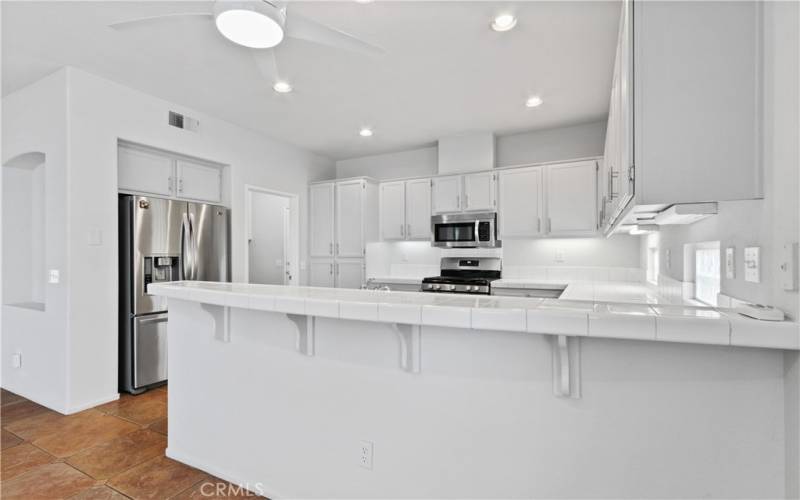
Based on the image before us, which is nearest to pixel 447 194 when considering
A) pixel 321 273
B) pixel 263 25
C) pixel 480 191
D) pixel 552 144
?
pixel 480 191

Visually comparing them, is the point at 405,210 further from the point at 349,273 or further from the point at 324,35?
the point at 324,35

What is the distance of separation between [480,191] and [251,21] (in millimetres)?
3189

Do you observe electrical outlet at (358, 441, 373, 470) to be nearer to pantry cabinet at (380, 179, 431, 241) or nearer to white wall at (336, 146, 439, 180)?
pantry cabinet at (380, 179, 431, 241)

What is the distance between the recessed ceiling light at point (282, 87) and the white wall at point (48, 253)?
158cm

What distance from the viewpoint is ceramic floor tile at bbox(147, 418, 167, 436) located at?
266cm

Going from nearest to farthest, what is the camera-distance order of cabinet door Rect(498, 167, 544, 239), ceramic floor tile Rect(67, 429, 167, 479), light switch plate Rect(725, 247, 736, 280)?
1. light switch plate Rect(725, 247, 736, 280)
2. ceramic floor tile Rect(67, 429, 167, 479)
3. cabinet door Rect(498, 167, 544, 239)

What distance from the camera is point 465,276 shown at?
187 inches

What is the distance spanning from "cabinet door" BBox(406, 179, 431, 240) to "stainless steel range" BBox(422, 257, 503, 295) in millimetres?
472

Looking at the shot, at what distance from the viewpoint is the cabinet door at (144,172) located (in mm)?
3434

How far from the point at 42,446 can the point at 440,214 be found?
13.1 feet

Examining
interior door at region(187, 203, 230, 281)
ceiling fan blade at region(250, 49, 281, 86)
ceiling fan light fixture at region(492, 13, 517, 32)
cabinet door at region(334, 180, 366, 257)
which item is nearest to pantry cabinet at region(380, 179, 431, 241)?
cabinet door at region(334, 180, 366, 257)

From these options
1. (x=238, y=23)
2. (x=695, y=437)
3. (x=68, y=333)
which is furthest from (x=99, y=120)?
(x=695, y=437)

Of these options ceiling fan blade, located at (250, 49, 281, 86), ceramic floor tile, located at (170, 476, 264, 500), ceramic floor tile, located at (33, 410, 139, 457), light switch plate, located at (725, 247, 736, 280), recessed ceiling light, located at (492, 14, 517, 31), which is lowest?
ceramic floor tile, located at (33, 410, 139, 457)

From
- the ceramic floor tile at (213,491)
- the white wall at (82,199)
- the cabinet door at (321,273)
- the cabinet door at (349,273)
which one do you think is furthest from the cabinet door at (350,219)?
the ceramic floor tile at (213,491)
